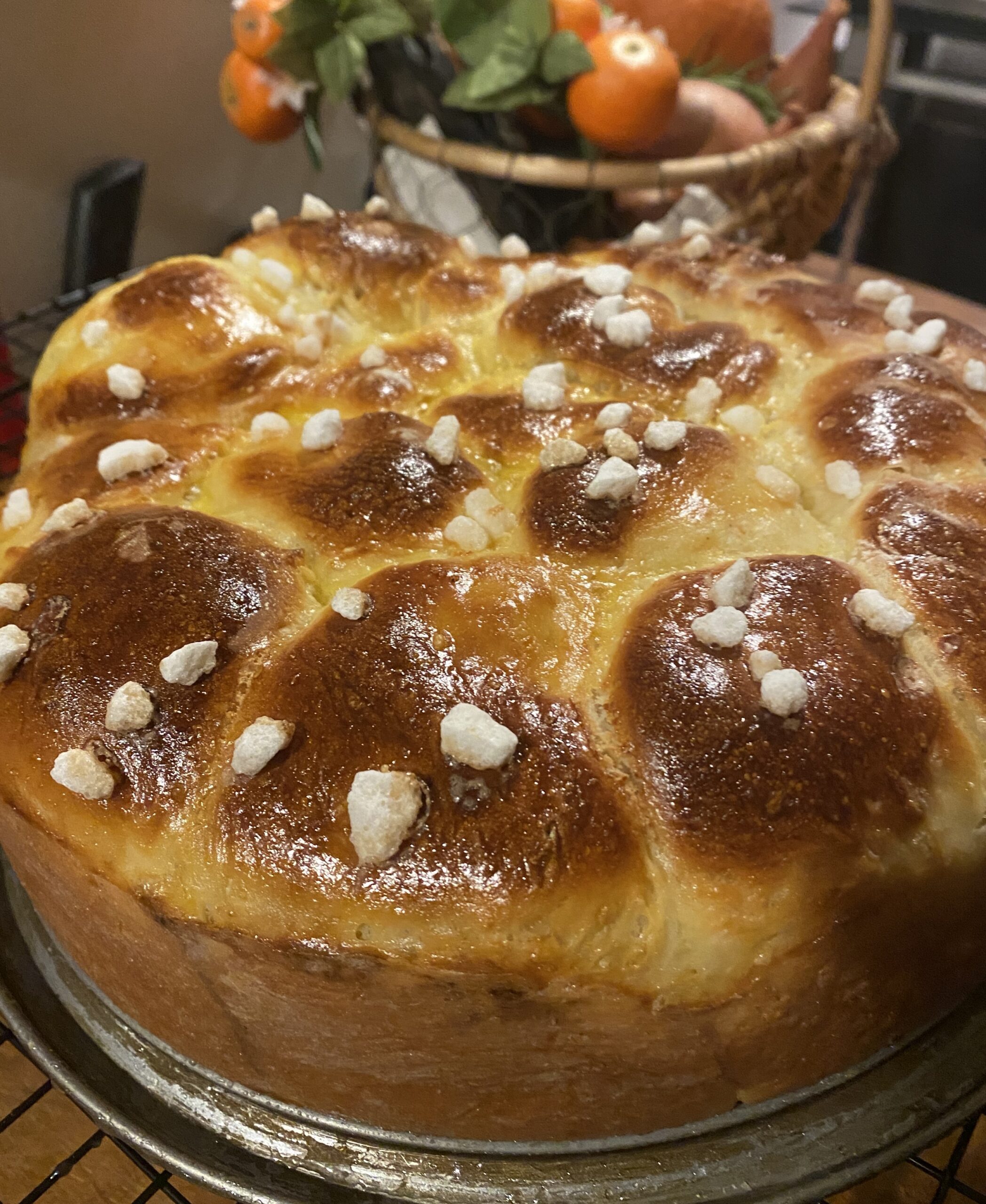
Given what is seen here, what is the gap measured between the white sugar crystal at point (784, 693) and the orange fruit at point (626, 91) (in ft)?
4.35

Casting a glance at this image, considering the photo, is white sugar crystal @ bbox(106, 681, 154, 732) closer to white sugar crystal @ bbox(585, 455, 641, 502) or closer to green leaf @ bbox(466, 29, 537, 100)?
white sugar crystal @ bbox(585, 455, 641, 502)

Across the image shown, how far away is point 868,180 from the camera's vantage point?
2.12m

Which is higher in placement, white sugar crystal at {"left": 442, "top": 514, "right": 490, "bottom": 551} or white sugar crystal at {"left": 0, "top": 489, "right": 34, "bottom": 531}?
white sugar crystal at {"left": 442, "top": 514, "right": 490, "bottom": 551}

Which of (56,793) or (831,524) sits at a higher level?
(831,524)

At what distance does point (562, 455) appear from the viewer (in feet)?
3.39

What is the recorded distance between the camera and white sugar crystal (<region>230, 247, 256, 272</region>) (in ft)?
4.75

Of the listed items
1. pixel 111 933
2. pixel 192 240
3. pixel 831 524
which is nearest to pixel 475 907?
pixel 111 933

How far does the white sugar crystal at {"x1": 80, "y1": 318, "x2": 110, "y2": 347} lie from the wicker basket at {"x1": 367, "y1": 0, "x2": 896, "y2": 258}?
0.88 m

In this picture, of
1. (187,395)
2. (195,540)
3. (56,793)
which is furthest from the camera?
(187,395)

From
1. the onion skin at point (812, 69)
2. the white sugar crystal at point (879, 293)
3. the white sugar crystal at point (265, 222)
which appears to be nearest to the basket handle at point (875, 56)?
the onion skin at point (812, 69)

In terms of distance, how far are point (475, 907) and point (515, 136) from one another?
5.42 feet

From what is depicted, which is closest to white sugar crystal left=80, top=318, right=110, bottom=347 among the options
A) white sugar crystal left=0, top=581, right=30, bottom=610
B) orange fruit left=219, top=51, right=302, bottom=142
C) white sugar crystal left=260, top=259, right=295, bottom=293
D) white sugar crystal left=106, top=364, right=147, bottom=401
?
white sugar crystal left=106, top=364, right=147, bottom=401

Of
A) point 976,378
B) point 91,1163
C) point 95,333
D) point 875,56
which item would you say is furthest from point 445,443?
point 875,56

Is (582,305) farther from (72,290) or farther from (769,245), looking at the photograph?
(72,290)
